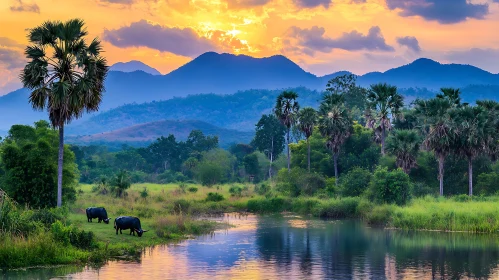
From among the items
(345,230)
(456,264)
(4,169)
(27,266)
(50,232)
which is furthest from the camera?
(345,230)

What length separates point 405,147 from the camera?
240 ft

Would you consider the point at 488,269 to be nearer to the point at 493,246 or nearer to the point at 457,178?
the point at 493,246

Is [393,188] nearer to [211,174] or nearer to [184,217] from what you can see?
[184,217]

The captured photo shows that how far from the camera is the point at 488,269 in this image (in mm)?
33562

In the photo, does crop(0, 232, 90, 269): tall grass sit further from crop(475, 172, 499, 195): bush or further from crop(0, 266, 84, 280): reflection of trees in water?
crop(475, 172, 499, 195): bush

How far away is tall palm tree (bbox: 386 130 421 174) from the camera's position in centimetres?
7294

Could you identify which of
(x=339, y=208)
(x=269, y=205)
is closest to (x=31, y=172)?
(x=339, y=208)

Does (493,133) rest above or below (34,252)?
above

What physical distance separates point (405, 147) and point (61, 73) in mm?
44661

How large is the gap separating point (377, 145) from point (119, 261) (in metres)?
64.9

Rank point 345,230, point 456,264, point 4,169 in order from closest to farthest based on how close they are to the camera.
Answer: point 456,264 → point 4,169 → point 345,230

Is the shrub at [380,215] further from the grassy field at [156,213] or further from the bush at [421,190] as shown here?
the bush at [421,190]

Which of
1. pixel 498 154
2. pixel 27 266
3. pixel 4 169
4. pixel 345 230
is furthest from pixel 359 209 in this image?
pixel 27 266

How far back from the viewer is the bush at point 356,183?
7125 centimetres
